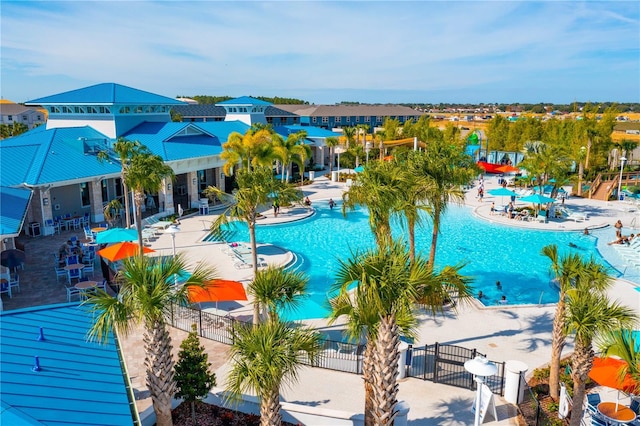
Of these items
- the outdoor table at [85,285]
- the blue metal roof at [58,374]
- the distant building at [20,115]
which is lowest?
the outdoor table at [85,285]

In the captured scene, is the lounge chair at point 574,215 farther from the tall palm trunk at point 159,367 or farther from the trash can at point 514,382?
the tall palm trunk at point 159,367

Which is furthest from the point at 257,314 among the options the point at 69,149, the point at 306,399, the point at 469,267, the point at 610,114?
the point at 610,114

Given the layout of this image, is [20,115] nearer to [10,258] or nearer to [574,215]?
[10,258]

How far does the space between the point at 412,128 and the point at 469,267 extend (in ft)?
150

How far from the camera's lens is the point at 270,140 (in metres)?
37.0

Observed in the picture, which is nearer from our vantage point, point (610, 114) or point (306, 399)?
point (306, 399)

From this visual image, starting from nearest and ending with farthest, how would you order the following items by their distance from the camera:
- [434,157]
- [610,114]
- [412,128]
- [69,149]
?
[434,157] < [69,149] < [610,114] < [412,128]

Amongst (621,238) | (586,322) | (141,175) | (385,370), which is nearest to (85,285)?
(141,175)

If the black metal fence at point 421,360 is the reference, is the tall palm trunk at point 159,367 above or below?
above

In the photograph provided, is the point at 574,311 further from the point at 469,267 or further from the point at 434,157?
the point at 469,267

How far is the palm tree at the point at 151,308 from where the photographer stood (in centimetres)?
904

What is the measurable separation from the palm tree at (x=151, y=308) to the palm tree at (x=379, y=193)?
6636 mm

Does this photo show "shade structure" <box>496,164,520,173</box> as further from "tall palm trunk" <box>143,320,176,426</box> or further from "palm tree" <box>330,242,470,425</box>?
"tall palm trunk" <box>143,320,176,426</box>

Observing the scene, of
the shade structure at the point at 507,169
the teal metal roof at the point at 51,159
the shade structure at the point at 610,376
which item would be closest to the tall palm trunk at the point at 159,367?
the shade structure at the point at 610,376
